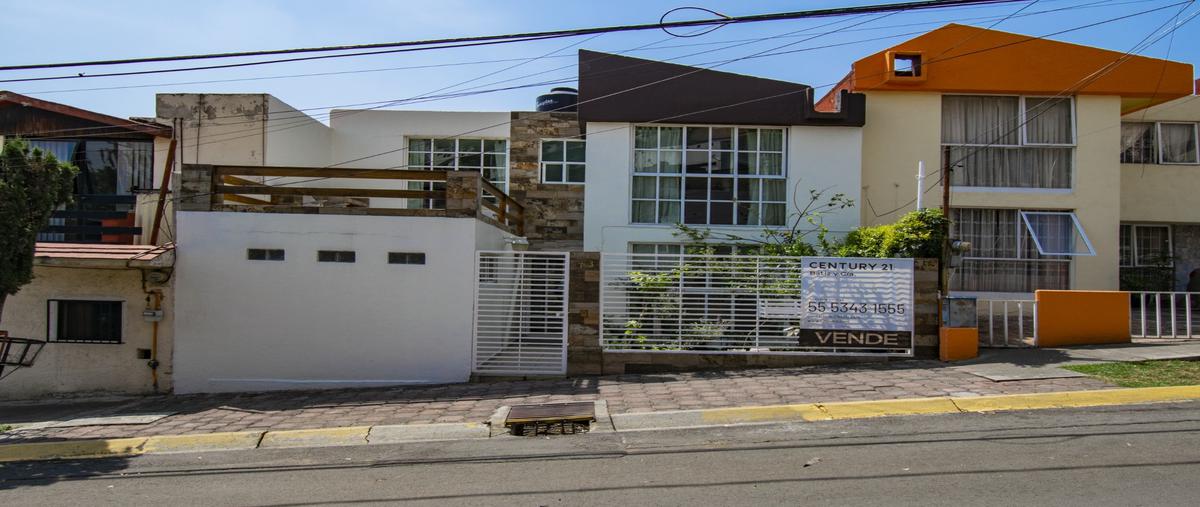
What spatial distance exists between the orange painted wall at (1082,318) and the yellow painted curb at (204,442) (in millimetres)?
10498

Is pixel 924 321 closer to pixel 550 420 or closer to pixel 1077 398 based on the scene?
pixel 1077 398

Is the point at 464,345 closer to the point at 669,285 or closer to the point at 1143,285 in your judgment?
the point at 669,285

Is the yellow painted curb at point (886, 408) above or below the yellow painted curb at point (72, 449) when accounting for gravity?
Result: above

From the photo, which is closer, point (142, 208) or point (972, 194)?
point (142, 208)

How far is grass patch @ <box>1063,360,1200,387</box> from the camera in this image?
27.5 feet

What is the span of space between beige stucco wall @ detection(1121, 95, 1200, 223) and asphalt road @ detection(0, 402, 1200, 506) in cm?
1147

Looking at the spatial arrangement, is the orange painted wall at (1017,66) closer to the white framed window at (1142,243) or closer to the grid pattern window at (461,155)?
the white framed window at (1142,243)

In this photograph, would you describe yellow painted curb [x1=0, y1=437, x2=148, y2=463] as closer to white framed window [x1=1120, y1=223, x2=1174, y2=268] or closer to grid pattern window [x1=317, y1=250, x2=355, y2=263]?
grid pattern window [x1=317, y1=250, x2=355, y2=263]

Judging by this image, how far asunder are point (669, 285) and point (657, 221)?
4.48 meters

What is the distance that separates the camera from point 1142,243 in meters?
17.2

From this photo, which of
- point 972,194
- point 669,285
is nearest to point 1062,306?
point 972,194

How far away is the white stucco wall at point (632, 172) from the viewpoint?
14.9 m

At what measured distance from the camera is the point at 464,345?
10.6 metres

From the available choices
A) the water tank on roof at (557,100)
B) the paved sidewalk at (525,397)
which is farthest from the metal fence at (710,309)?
the water tank on roof at (557,100)
